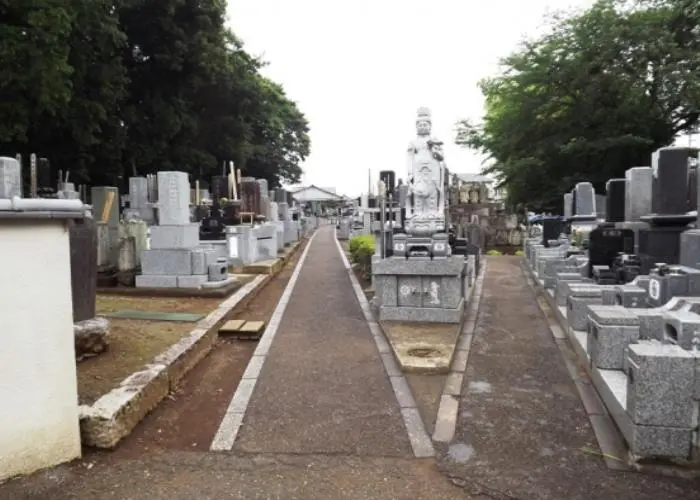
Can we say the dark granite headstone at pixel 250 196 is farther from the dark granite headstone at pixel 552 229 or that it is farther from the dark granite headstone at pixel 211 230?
the dark granite headstone at pixel 552 229

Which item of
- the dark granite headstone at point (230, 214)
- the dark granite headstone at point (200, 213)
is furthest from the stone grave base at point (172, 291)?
the dark granite headstone at point (200, 213)

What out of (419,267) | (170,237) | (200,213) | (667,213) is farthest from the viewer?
(200,213)

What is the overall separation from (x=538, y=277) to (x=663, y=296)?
658 centimetres

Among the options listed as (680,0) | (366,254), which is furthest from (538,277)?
(680,0)

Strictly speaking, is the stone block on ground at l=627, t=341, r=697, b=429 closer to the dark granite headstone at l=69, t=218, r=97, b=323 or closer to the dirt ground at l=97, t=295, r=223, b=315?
the dark granite headstone at l=69, t=218, r=97, b=323

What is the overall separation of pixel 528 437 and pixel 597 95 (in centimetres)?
1689

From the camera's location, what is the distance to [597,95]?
17672 millimetres

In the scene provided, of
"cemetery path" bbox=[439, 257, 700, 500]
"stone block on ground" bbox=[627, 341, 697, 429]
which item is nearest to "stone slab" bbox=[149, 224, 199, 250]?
"cemetery path" bbox=[439, 257, 700, 500]

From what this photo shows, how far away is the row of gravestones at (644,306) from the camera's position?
3.44 metres

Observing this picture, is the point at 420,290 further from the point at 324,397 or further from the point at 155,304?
the point at 155,304

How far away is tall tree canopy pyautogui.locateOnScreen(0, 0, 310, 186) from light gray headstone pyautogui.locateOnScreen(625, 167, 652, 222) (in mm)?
13404

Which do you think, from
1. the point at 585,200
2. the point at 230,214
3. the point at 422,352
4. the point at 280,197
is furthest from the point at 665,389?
the point at 280,197

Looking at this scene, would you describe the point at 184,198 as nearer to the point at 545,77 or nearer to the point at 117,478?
the point at 117,478

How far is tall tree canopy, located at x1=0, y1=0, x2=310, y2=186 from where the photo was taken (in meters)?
12.7
